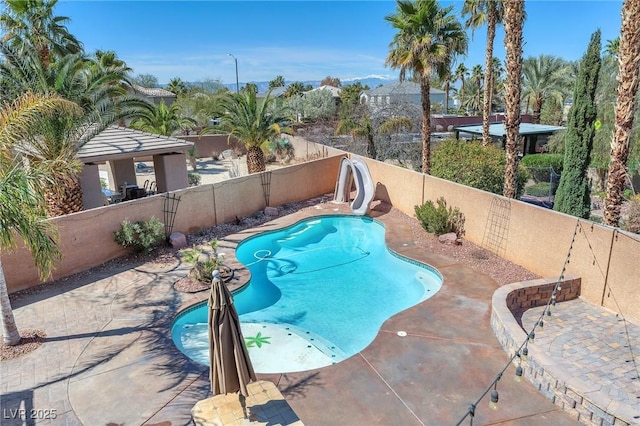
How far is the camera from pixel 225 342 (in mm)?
6008

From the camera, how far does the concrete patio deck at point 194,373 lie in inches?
269

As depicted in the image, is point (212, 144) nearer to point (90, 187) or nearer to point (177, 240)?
point (90, 187)

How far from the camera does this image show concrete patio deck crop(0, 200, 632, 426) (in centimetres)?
684

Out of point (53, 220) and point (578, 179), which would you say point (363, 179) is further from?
point (53, 220)

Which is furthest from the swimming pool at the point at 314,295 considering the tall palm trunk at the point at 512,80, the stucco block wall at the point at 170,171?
the stucco block wall at the point at 170,171

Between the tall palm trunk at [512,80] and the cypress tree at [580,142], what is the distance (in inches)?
82.5

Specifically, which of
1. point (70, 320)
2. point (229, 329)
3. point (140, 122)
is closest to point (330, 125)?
point (140, 122)

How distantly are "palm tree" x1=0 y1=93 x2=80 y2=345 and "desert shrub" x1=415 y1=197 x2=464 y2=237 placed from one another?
38.0 feet

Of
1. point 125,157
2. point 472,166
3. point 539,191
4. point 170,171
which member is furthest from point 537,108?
point 125,157

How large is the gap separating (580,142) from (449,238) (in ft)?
17.9

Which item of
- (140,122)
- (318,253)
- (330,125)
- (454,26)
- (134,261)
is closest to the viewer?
(134,261)

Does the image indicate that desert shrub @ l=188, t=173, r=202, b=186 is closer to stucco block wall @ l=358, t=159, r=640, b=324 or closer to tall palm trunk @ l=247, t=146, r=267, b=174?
tall palm trunk @ l=247, t=146, r=267, b=174

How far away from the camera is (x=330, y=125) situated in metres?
37.0

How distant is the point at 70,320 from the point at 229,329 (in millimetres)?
5927
